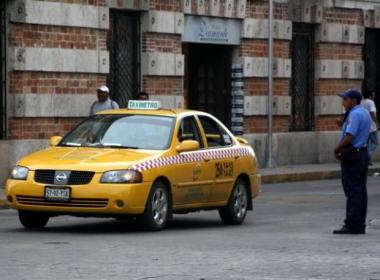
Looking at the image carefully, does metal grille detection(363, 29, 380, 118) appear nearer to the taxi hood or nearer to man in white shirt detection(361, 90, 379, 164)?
man in white shirt detection(361, 90, 379, 164)

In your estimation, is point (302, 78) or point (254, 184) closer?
point (254, 184)

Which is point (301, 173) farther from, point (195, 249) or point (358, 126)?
point (195, 249)

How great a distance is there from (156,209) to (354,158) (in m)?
2.40

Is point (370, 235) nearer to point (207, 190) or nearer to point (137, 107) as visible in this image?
point (207, 190)

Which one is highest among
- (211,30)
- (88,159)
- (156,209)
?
(211,30)

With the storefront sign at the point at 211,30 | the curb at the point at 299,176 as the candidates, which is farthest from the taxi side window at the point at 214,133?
the storefront sign at the point at 211,30

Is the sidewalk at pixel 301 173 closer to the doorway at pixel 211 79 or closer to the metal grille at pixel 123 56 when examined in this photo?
the doorway at pixel 211 79

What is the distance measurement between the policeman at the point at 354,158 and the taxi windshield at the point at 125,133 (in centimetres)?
221

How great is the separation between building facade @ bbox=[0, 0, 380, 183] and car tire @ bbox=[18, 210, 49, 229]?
8135mm

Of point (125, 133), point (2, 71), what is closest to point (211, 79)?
point (2, 71)

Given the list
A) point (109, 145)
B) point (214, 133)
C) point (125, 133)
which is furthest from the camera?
point (214, 133)

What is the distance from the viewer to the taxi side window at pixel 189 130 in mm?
19125

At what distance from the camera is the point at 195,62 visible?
34375 mm

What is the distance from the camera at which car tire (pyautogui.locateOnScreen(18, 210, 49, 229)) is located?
18.3 m
